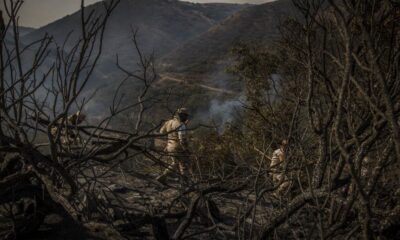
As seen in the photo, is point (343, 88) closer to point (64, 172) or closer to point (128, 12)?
point (64, 172)

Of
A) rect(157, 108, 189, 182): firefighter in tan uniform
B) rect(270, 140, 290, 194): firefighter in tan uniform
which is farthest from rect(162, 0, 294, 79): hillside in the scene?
rect(270, 140, 290, 194): firefighter in tan uniform

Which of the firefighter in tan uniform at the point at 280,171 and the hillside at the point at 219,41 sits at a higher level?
the firefighter in tan uniform at the point at 280,171

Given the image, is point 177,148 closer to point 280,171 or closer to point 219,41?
point 280,171

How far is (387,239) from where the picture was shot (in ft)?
7.17

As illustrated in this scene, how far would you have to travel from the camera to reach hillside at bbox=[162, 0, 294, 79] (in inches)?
2168

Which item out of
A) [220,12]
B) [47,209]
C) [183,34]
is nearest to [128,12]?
[183,34]

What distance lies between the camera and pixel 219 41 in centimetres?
6725

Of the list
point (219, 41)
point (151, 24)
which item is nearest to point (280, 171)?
point (219, 41)

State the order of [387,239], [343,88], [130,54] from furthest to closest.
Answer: [130,54] < [387,239] < [343,88]

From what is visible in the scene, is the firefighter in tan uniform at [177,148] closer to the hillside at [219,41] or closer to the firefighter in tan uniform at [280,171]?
the firefighter in tan uniform at [280,171]

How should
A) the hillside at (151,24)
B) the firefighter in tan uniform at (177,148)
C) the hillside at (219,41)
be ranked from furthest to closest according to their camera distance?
the hillside at (151,24)
the hillside at (219,41)
the firefighter in tan uniform at (177,148)

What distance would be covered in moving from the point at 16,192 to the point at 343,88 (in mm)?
2853

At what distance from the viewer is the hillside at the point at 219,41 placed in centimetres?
5507

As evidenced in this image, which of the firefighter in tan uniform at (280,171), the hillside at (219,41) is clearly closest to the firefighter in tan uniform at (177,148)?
the firefighter in tan uniform at (280,171)
